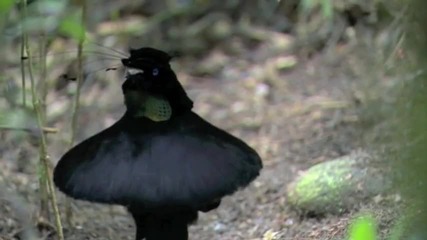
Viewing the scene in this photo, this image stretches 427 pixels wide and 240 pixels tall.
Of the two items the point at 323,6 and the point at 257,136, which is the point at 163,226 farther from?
the point at 323,6

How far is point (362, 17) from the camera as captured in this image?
416 cm

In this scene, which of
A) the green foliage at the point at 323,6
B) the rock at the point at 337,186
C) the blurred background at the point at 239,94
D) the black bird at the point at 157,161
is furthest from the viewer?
the green foliage at the point at 323,6

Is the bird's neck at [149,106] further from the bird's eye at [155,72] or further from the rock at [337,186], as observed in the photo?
the rock at [337,186]

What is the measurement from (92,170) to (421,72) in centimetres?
117

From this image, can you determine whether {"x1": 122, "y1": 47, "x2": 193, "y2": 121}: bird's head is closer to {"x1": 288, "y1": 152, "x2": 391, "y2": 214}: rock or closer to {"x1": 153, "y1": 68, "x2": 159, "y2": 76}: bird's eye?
{"x1": 153, "y1": 68, "x2": 159, "y2": 76}: bird's eye

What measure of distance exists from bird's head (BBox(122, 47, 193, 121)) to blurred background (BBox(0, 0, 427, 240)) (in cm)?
13

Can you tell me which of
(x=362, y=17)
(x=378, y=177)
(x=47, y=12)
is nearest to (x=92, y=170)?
(x=47, y=12)

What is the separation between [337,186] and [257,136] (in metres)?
1.03

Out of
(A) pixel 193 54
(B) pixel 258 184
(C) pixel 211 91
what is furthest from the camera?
(A) pixel 193 54

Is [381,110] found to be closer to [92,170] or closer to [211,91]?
[211,91]

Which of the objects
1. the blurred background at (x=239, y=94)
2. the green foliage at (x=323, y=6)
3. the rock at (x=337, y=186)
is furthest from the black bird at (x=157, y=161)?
the green foliage at (x=323, y=6)

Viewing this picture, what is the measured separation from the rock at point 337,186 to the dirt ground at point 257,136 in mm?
43

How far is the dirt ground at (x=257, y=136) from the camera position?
2.63 metres

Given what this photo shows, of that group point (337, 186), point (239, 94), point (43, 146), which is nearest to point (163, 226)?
point (43, 146)
